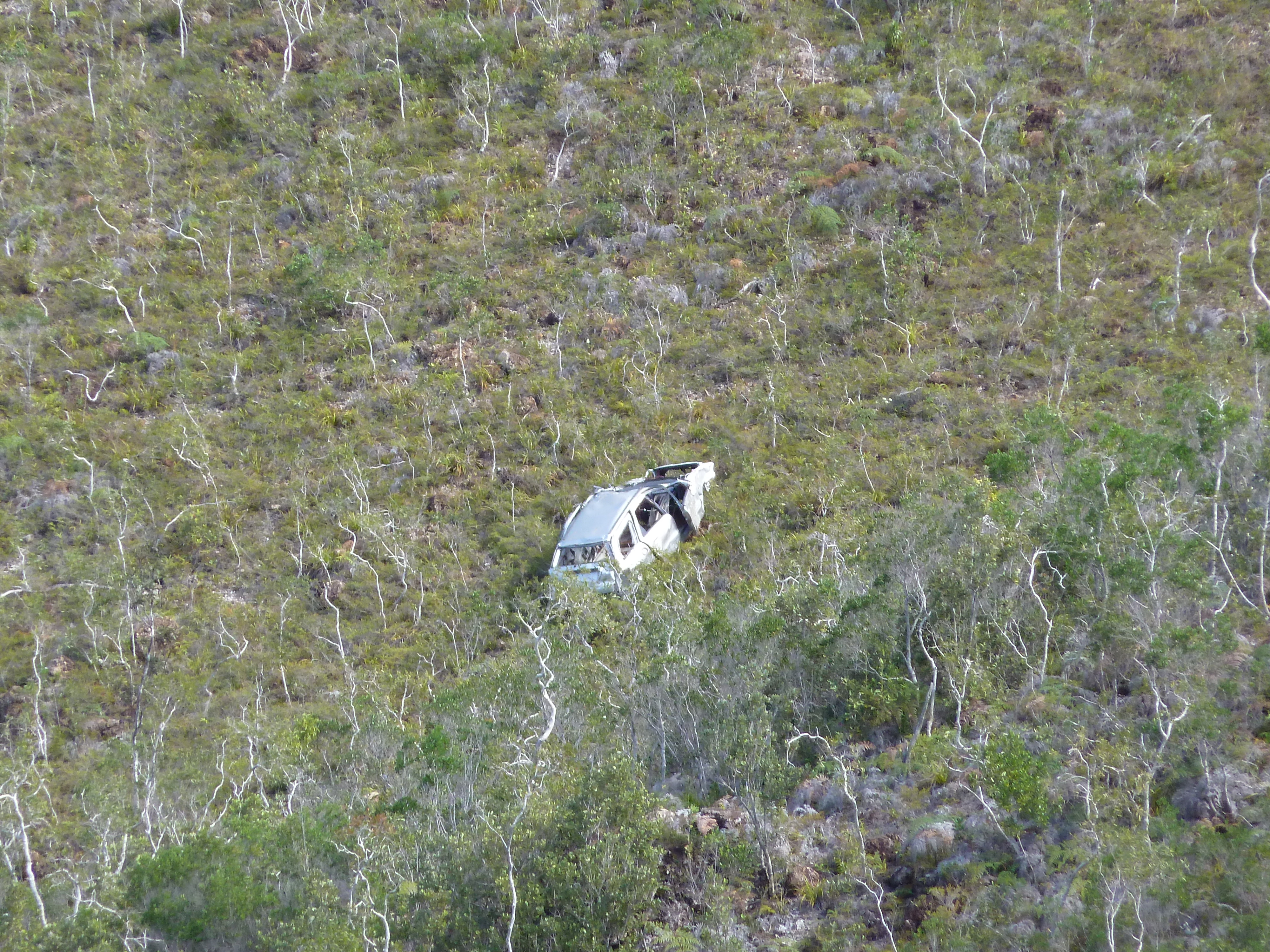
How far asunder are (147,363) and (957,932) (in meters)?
19.5

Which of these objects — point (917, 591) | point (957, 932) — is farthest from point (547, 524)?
point (957, 932)

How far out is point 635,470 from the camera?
53.5 feet

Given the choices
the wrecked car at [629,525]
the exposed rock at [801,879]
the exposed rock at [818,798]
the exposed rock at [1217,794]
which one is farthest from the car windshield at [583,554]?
the exposed rock at [1217,794]

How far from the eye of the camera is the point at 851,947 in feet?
20.6

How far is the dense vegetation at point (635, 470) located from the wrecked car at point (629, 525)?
1.57ft

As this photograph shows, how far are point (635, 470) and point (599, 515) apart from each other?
3.18 m

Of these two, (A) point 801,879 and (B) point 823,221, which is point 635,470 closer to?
(B) point 823,221

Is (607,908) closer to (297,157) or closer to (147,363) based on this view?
(147,363)

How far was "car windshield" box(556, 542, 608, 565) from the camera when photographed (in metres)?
12.5

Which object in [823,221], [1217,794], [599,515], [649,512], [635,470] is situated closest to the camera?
[1217,794]

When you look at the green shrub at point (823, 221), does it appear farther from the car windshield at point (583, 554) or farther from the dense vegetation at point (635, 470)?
the car windshield at point (583, 554)

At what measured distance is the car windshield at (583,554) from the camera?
1252cm

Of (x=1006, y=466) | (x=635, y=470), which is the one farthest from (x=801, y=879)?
(x=635, y=470)

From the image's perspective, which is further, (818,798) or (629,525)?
(629,525)
